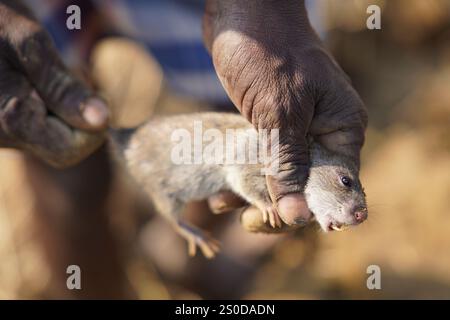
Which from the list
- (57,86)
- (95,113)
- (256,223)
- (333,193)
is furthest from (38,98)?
(333,193)

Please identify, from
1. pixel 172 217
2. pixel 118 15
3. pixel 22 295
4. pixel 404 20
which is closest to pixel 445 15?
pixel 404 20

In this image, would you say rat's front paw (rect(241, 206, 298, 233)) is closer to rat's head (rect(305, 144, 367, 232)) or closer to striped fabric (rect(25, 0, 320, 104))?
rat's head (rect(305, 144, 367, 232))

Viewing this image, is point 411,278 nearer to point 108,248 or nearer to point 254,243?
point 254,243

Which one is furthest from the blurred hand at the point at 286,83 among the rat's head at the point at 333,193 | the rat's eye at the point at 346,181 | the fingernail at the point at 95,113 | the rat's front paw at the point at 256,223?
the fingernail at the point at 95,113

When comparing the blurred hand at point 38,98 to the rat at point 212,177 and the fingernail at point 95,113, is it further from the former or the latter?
the rat at point 212,177

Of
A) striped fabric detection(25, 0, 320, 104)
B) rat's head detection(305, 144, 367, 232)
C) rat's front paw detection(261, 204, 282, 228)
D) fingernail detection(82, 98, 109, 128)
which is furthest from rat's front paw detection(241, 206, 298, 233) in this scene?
striped fabric detection(25, 0, 320, 104)

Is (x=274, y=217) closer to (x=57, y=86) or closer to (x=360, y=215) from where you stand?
(x=360, y=215)
